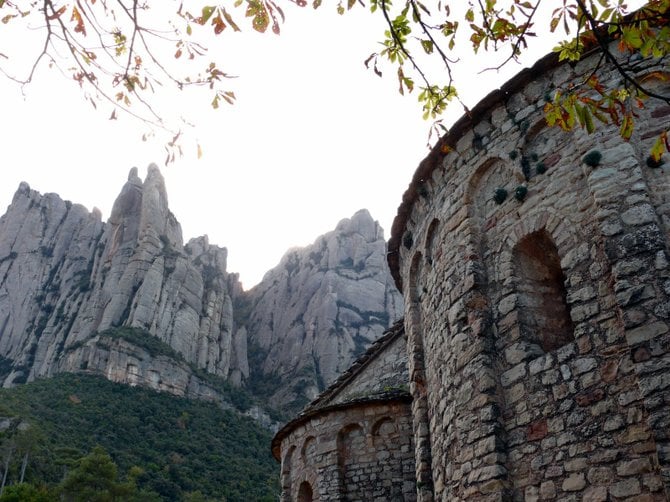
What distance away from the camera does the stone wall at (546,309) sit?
15.5 feet

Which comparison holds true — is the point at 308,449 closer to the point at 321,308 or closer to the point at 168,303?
the point at 168,303

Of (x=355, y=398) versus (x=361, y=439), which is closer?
(x=361, y=439)

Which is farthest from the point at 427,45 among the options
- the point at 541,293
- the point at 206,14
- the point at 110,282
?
the point at 110,282

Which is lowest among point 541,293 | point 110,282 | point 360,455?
point 360,455

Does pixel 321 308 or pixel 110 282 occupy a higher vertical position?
pixel 110 282

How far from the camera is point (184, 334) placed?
227 ft

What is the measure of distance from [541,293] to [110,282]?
7158 centimetres

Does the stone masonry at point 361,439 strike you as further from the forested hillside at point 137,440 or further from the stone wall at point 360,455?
the forested hillside at point 137,440

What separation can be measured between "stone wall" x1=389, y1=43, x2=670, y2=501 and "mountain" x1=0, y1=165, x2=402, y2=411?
5588cm

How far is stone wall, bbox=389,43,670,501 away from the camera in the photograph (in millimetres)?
4711

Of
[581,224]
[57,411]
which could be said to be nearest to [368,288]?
[57,411]

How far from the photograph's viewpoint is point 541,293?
6.10m

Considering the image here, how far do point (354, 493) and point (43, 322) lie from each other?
244 feet

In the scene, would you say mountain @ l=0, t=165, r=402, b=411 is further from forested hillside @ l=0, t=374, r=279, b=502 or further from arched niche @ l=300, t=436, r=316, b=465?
arched niche @ l=300, t=436, r=316, b=465
